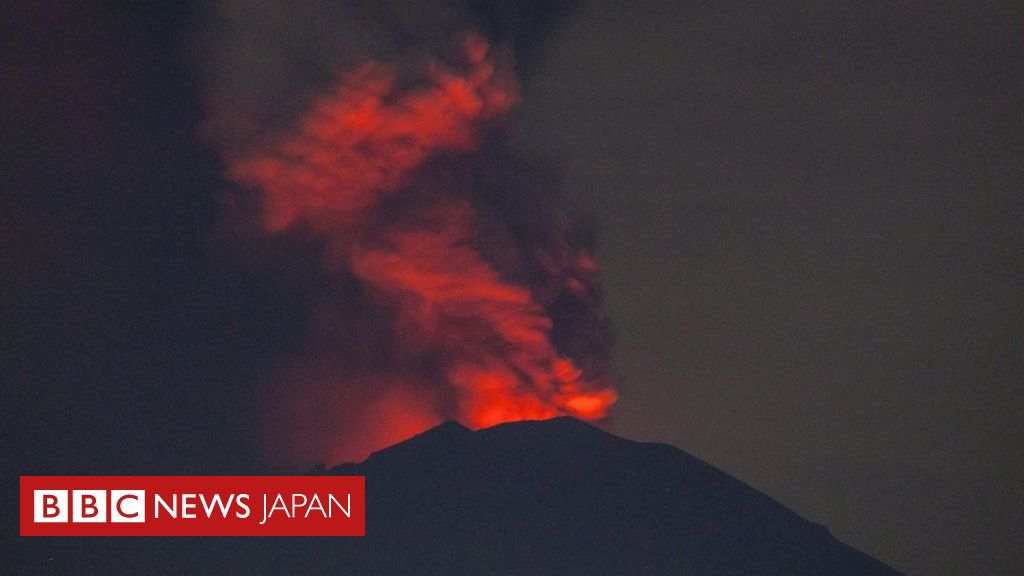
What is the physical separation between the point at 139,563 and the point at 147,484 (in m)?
5.33

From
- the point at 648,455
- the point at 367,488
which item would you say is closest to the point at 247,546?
the point at 367,488

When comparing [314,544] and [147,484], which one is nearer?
[147,484]

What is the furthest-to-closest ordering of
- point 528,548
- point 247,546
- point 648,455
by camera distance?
1. point 648,455
2. point 528,548
3. point 247,546

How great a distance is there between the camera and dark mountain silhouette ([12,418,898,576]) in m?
22.3

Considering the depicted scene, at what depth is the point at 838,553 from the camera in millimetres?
24969

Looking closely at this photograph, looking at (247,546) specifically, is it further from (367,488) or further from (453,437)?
(453,437)

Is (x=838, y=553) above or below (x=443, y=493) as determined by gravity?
below

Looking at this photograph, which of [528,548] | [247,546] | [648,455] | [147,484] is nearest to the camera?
[147,484]

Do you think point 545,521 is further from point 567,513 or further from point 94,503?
point 94,503

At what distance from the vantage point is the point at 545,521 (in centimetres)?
2498

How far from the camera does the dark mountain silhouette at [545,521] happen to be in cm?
2234

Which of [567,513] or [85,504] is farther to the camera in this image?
[567,513]

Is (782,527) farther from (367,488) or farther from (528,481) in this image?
(367,488)

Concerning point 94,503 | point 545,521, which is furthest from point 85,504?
point 545,521
